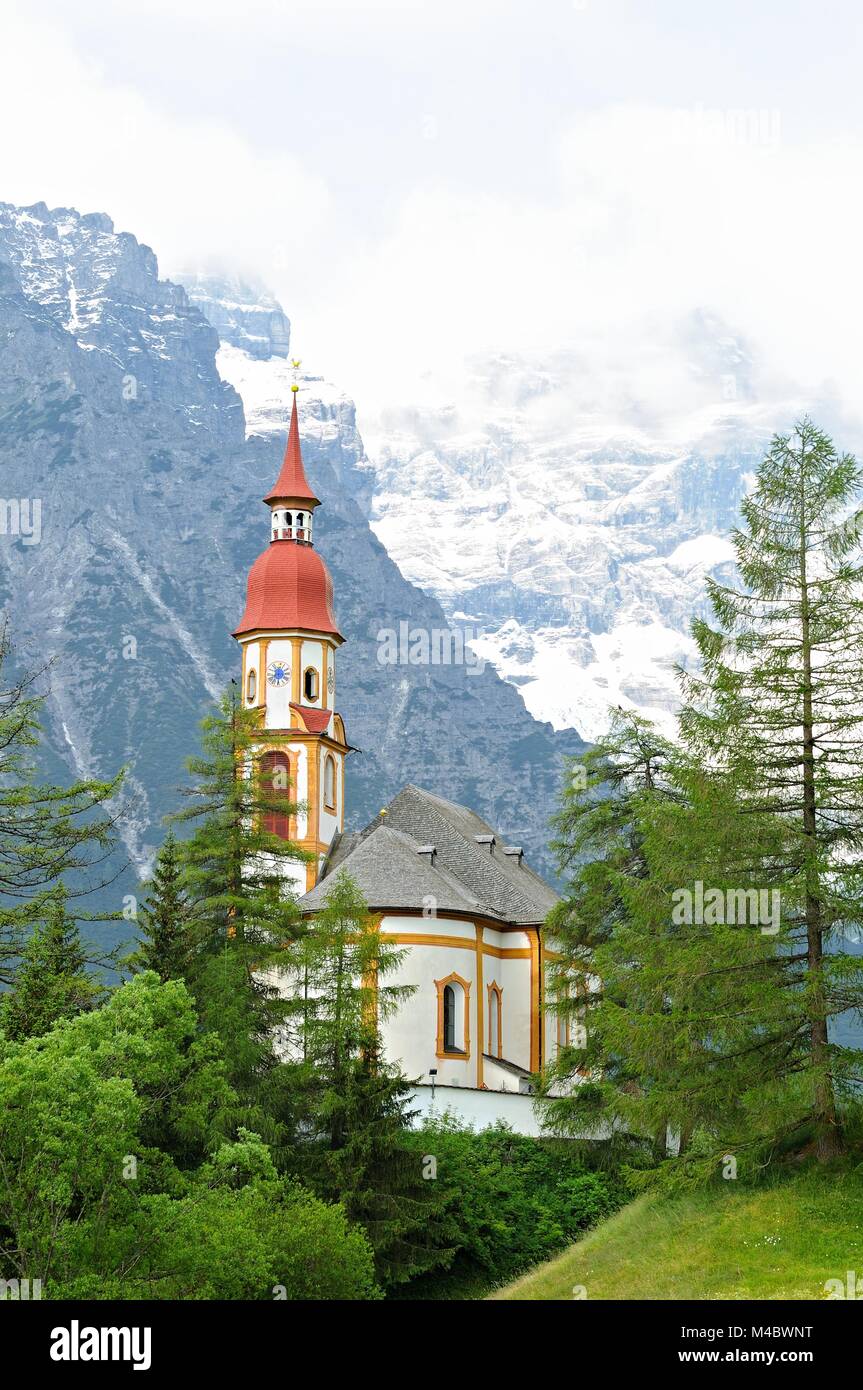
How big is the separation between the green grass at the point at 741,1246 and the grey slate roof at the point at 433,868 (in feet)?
64.1

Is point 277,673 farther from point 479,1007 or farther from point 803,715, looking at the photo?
point 803,715

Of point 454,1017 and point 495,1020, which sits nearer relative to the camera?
point 454,1017

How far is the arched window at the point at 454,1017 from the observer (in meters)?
49.6

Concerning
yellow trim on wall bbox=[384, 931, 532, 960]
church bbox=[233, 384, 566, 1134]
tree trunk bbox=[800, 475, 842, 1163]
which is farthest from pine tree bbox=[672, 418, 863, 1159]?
yellow trim on wall bbox=[384, 931, 532, 960]

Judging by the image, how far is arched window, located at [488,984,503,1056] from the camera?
5247 cm

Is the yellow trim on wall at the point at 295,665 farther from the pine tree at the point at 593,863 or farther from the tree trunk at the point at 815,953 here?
the tree trunk at the point at 815,953

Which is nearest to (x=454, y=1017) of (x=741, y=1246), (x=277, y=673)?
(x=277, y=673)

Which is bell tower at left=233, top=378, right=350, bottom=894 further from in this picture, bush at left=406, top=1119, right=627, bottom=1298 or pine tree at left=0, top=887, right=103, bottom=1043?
pine tree at left=0, top=887, right=103, bottom=1043

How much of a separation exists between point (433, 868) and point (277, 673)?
1173 cm

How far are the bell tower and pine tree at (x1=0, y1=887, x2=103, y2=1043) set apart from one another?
2328cm

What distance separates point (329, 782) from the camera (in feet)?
203
